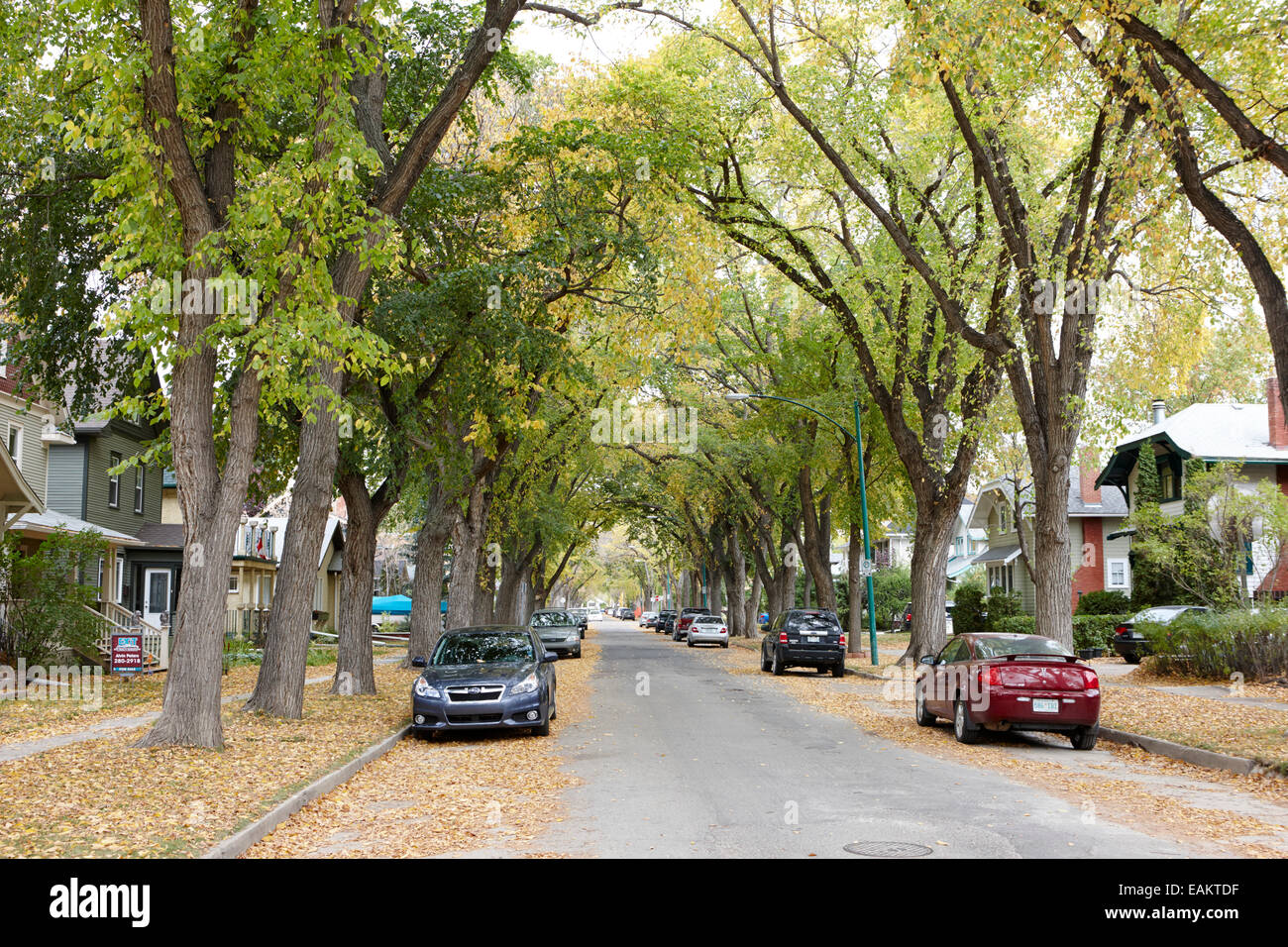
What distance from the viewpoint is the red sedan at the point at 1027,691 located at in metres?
13.8

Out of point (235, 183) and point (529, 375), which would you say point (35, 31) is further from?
point (529, 375)

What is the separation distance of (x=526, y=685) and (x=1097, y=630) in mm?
26410

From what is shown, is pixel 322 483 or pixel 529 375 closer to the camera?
pixel 322 483

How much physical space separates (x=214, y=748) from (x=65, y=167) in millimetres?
9961

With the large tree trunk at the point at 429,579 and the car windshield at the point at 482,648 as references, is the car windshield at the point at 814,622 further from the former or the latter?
the car windshield at the point at 482,648

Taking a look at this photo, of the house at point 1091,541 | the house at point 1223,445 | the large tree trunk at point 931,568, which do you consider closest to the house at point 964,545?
the house at point 1091,541

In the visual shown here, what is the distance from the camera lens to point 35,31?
1353 cm

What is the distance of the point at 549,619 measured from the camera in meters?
41.0

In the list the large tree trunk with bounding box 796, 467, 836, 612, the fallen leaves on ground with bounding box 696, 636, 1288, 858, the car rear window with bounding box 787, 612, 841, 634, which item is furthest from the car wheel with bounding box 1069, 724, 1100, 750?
the large tree trunk with bounding box 796, 467, 836, 612

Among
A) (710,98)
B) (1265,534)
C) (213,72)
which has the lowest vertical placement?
(1265,534)

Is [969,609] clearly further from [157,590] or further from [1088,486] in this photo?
[157,590]

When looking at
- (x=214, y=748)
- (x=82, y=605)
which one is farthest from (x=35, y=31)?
(x=82, y=605)

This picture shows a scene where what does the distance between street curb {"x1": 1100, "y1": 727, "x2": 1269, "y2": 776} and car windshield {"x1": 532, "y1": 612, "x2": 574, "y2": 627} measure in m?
26.9

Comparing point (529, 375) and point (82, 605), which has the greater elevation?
point (529, 375)
